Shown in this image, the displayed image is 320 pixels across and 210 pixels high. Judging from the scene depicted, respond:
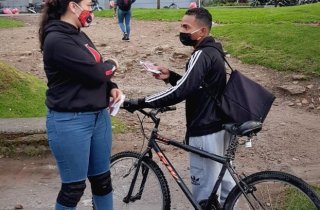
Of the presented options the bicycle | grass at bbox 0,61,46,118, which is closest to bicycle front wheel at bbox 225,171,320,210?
the bicycle

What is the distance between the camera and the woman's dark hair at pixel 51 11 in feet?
10.3

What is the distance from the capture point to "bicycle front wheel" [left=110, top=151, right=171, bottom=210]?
3971 mm

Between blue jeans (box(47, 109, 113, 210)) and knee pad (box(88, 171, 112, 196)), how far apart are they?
143 mm

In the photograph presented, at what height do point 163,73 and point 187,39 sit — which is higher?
point 187,39

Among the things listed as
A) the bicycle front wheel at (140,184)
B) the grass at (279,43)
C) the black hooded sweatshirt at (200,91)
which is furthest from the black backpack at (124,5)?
the black hooded sweatshirt at (200,91)

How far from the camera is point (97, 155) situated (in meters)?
3.44

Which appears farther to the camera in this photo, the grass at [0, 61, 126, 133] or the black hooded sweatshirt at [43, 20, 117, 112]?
the grass at [0, 61, 126, 133]

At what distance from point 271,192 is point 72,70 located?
1781 mm

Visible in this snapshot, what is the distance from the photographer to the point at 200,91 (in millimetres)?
3521

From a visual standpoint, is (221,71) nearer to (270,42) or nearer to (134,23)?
(270,42)

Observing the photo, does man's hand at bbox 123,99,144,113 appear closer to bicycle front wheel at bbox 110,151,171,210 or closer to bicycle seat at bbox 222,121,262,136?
bicycle front wheel at bbox 110,151,171,210

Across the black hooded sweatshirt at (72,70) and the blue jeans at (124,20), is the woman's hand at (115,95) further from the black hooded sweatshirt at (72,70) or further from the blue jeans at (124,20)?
the blue jeans at (124,20)

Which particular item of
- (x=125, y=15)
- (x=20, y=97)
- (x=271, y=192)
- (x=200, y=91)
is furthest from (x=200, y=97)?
(x=125, y=15)

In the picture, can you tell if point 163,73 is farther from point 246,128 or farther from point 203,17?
point 246,128
